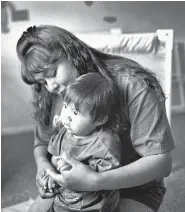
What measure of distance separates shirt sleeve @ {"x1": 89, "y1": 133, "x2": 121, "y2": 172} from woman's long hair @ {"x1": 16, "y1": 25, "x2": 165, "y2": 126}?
123mm

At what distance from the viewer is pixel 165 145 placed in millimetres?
668

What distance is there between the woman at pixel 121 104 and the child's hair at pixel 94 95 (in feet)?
0.14

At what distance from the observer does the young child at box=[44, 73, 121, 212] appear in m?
0.62

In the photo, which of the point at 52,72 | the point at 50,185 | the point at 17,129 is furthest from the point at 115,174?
the point at 17,129

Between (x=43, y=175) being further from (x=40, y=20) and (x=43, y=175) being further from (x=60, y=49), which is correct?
(x=40, y=20)

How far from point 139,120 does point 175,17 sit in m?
0.34

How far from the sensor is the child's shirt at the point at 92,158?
0.64 m

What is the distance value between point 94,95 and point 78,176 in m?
0.16

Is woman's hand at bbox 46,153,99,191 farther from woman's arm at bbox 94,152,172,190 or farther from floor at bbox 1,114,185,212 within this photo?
floor at bbox 1,114,185,212

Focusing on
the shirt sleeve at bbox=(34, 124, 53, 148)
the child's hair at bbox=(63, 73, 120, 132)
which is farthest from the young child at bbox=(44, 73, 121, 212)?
the shirt sleeve at bbox=(34, 124, 53, 148)

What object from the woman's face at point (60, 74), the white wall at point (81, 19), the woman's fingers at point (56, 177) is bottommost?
the woman's fingers at point (56, 177)

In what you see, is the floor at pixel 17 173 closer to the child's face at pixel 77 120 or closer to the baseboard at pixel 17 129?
the baseboard at pixel 17 129

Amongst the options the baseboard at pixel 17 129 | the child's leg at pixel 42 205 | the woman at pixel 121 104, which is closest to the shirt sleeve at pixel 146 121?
the woman at pixel 121 104

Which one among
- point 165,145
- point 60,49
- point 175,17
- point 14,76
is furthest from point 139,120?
point 14,76
